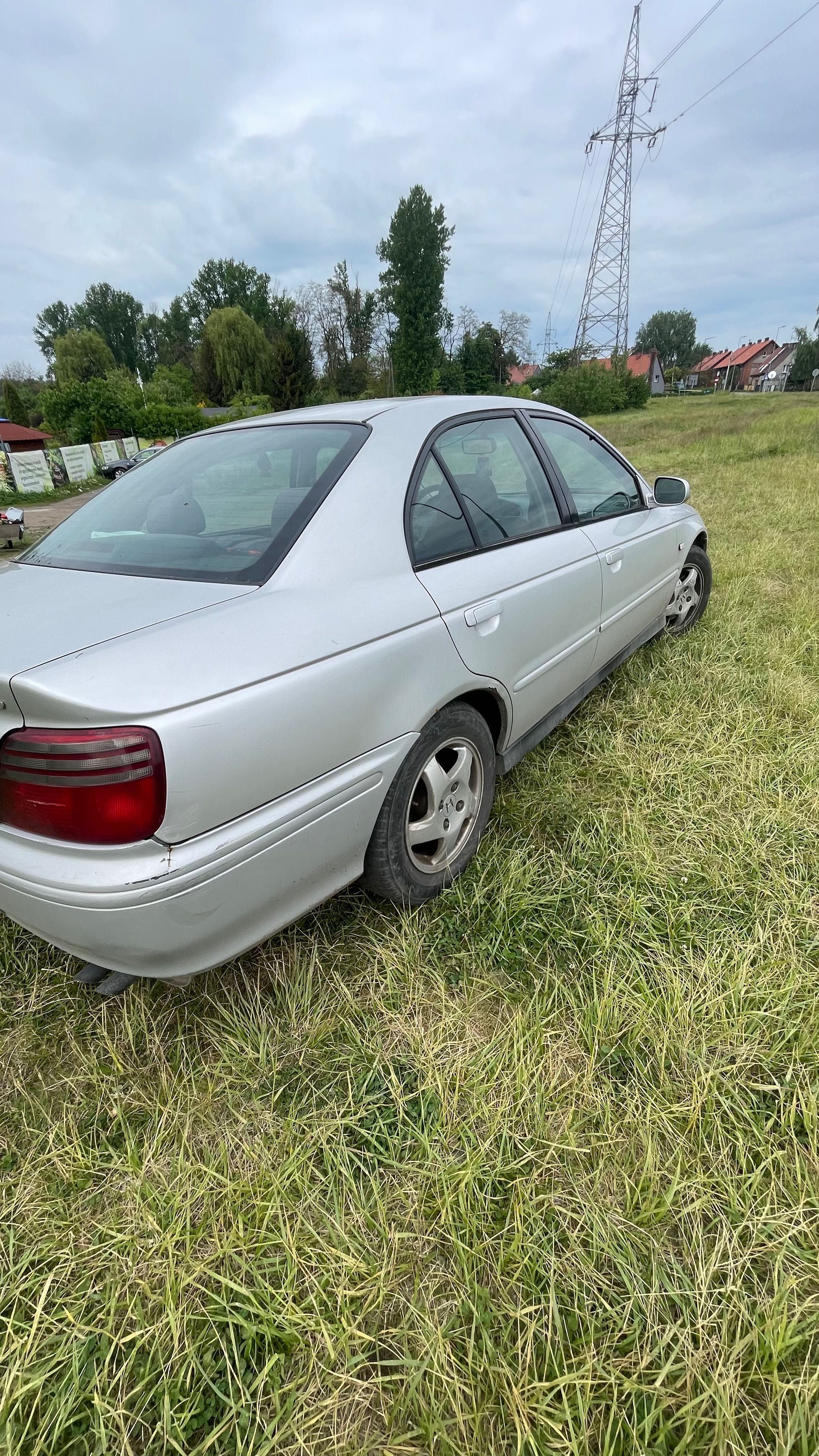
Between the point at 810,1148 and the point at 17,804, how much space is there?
5.71 feet

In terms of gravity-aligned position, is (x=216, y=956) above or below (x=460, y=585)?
below

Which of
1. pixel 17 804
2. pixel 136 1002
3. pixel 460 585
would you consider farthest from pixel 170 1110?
pixel 460 585

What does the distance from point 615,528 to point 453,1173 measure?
2.50m

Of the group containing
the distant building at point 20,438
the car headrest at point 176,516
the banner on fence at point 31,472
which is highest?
the distant building at point 20,438

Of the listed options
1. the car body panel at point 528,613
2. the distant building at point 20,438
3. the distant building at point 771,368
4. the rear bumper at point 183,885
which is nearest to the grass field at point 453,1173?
the rear bumper at point 183,885

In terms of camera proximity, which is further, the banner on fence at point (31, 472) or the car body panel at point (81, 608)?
the banner on fence at point (31, 472)

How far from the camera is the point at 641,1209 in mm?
1298

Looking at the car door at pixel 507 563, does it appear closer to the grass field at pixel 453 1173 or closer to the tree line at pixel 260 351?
the grass field at pixel 453 1173

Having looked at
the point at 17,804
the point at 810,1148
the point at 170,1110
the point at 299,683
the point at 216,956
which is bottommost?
the point at 810,1148

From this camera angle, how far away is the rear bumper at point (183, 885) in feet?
4.13

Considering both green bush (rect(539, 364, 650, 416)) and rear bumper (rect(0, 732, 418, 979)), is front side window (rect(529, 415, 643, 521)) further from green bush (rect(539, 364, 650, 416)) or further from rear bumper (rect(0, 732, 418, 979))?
green bush (rect(539, 364, 650, 416))

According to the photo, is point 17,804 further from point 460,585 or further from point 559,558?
point 559,558

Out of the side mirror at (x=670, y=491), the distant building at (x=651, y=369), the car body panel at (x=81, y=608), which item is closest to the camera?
the car body panel at (x=81, y=608)

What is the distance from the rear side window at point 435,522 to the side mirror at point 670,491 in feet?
5.91
